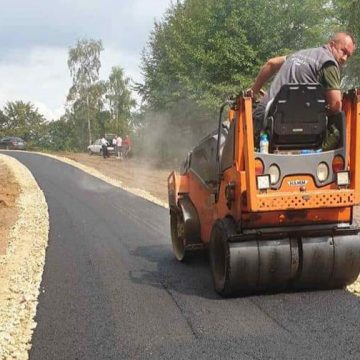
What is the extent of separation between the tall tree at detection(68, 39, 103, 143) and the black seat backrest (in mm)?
56938

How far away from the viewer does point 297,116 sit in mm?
4738

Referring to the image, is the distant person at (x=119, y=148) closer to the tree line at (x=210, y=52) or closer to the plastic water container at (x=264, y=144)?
the tree line at (x=210, y=52)

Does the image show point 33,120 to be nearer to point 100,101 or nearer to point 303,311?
point 100,101

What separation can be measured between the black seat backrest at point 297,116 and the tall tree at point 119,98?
61938 mm

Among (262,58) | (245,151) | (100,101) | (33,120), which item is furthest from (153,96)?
(33,120)

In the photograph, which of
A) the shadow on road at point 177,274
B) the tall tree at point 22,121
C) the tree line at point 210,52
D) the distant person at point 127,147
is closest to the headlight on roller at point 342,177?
the shadow on road at point 177,274

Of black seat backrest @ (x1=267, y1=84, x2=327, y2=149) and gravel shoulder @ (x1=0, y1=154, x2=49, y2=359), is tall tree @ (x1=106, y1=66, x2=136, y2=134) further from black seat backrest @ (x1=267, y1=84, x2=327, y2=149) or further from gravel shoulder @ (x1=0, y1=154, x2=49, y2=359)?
black seat backrest @ (x1=267, y1=84, x2=327, y2=149)

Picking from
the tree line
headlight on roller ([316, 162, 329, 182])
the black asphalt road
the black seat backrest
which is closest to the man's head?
the black seat backrest

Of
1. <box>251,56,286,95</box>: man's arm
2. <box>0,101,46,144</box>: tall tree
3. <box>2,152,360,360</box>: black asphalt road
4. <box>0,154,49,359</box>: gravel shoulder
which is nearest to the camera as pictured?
<box>2,152,360,360</box>: black asphalt road

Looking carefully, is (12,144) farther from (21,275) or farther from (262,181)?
(262,181)

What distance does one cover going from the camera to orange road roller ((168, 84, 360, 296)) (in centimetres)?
471

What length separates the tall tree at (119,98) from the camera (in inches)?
2650

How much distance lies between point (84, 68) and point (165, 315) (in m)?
58.1

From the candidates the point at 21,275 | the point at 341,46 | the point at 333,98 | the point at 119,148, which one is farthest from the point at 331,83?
the point at 119,148
